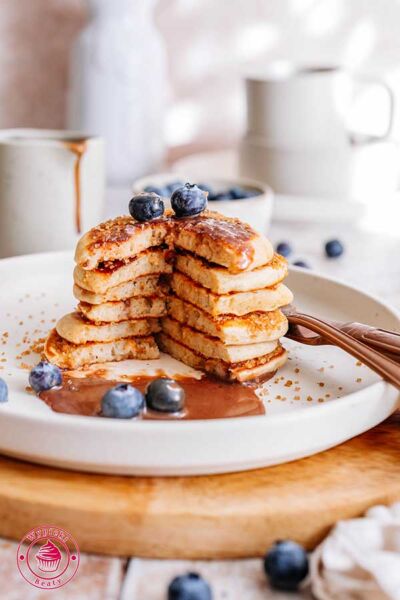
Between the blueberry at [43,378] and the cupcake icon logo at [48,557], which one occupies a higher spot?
the blueberry at [43,378]

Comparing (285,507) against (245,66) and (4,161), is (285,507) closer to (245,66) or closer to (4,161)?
(4,161)

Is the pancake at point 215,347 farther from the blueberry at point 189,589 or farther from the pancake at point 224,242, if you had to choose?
the blueberry at point 189,589

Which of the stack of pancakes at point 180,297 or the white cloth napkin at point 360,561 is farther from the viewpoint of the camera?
the stack of pancakes at point 180,297

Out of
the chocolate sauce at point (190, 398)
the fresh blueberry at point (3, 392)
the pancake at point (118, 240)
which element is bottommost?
the chocolate sauce at point (190, 398)

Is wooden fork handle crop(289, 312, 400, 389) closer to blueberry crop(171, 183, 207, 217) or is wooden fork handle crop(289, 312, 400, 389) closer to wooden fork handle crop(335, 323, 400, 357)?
wooden fork handle crop(335, 323, 400, 357)

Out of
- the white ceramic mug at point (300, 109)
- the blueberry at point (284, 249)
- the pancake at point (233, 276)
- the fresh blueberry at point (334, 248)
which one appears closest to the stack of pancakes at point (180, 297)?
the pancake at point (233, 276)

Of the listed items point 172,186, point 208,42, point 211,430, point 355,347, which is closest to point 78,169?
point 172,186
